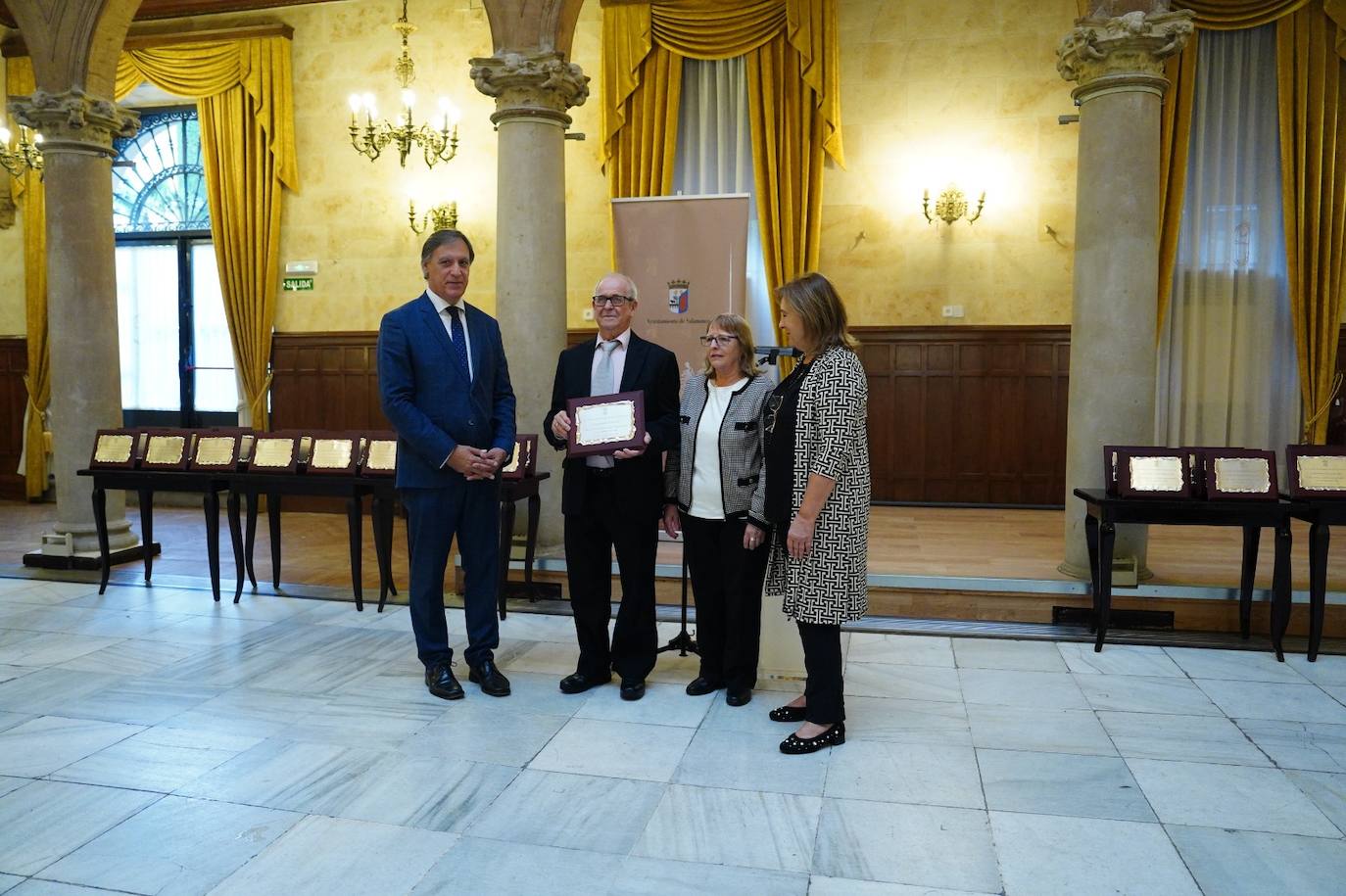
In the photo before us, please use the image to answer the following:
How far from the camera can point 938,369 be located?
28.7 feet

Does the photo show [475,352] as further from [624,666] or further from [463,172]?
[463,172]

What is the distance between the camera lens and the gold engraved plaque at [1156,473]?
4641mm

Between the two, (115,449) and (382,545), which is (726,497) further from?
(115,449)

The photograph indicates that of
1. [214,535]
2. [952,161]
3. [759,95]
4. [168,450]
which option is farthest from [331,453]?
[952,161]

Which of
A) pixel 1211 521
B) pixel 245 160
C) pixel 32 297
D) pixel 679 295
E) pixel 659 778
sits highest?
pixel 245 160

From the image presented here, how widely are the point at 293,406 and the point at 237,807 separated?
7.45 metres

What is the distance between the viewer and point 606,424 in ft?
12.1

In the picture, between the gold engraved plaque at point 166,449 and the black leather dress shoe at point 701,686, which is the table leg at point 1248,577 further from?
the gold engraved plaque at point 166,449

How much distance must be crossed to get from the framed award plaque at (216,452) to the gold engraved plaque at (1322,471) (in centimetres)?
560

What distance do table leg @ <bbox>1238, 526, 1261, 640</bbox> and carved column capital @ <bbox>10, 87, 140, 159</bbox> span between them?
7.25 metres

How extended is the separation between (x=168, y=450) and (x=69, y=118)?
2412mm

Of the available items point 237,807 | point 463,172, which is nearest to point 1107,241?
point 237,807

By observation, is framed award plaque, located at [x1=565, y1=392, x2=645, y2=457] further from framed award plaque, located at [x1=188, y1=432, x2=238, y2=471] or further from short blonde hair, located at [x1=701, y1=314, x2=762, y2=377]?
framed award plaque, located at [x1=188, y1=432, x2=238, y2=471]

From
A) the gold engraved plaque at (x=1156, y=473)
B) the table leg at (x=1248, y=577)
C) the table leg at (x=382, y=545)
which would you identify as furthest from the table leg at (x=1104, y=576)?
the table leg at (x=382, y=545)
